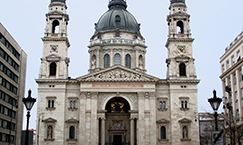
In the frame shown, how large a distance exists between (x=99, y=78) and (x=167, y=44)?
45.4 feet

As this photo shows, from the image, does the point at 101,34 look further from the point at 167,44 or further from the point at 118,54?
the point at 167,44

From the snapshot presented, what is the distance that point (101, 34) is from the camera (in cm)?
6794

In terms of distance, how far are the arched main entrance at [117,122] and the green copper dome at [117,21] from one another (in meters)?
17.1

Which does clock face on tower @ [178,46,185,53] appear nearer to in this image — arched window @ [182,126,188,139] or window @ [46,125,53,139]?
arched window @ [182,126,188,139]

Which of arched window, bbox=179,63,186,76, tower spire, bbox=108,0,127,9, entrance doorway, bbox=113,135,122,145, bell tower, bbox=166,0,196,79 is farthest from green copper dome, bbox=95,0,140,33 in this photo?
entrance doorway, bbox=113,135,122,145

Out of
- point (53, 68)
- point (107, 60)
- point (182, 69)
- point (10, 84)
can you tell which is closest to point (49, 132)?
point (53, 68)

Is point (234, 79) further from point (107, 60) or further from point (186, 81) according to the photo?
point (107, 60)

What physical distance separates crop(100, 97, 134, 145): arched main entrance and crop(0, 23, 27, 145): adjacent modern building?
50.5ft

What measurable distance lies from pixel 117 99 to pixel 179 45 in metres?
13.9

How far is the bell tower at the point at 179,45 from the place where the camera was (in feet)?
183

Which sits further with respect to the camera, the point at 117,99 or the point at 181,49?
the point at 117,99

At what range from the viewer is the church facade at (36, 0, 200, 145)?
2062 inches

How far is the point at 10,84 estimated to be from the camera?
56656 mm

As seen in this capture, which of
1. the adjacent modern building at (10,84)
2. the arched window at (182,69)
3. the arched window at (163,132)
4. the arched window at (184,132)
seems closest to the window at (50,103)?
the adjacent modern building at (10,84)
